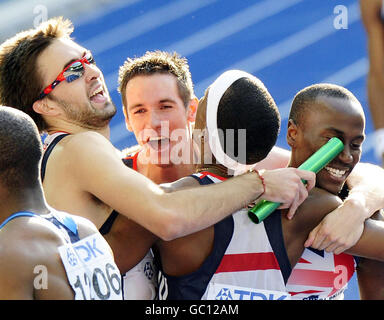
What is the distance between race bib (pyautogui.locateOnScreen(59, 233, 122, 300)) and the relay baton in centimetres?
67

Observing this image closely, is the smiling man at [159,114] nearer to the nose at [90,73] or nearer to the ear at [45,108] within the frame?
the nose at [90,73]

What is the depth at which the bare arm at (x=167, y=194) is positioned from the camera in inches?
116

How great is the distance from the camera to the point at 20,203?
2.55m

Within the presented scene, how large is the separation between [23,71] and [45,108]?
0.22m

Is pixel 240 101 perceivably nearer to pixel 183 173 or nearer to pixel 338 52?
pixel 183 173

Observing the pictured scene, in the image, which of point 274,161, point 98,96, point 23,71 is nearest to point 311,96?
point 274,161

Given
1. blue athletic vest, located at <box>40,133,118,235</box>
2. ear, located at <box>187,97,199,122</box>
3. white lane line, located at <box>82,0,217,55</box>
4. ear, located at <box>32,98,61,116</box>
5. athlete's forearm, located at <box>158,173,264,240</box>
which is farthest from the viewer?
white lane line, located at <box>82,0,217,55</box>

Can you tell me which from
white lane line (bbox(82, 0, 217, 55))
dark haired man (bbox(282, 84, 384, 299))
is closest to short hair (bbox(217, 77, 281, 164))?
dark haired man (bbox(282, 84, 384, 299))

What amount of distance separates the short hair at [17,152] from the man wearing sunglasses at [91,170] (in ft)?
1.75

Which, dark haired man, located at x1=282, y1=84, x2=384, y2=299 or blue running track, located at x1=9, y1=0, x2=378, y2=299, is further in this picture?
blue running track, located at x1=9, y1=0, x2=378, y2=299

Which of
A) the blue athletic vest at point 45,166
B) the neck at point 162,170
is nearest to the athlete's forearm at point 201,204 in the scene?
the blue athletic vest at point 45,166

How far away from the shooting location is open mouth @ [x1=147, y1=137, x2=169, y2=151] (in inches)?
155

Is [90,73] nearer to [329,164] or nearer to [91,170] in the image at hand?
[91,170]

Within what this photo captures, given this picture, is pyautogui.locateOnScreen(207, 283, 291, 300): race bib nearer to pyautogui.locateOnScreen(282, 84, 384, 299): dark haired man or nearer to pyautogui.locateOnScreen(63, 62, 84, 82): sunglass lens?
pyautogui.locateOnScreen(282, 84, 384, 299): dark haired man
